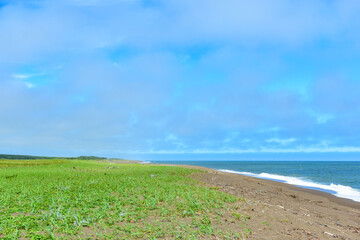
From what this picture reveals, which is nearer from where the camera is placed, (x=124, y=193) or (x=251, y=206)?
(x=251, y=206)

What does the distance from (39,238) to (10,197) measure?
5.54 m

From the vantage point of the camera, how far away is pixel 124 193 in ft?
37.9

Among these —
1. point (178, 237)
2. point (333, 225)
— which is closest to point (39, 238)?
point (178, 237)

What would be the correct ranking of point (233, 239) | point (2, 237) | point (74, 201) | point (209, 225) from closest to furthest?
point (2, 237) < point (233, 239) < point (209, 225) < point (74, 201)

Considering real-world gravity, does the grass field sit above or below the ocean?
above

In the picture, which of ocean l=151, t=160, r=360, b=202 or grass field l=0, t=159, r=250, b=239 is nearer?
grass field l=0, t=159, r=250, b=239

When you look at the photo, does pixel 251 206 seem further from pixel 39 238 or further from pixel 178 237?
pixel 39 238

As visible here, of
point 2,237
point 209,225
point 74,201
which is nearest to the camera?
point 2,237

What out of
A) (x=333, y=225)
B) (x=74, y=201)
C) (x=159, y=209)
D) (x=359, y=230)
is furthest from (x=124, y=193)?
(x=359, y=230)

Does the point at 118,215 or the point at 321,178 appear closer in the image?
the point at 118,215

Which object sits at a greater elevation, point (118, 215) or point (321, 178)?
point (118, 215)

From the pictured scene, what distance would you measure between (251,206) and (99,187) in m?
7.76

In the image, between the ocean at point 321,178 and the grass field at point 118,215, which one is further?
the ocean at point 321,178

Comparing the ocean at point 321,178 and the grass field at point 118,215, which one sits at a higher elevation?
the grass field at point 118,215
